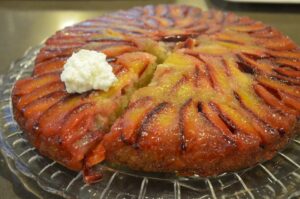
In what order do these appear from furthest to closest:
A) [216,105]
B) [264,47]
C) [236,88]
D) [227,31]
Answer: [227,31] < [264,47] < [236,88] < [216,105]

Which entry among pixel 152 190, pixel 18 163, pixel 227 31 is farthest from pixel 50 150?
pixel 227 31

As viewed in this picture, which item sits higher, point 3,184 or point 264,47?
point 264,47

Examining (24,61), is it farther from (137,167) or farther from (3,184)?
(137,167)

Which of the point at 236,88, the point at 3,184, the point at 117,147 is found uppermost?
the point at 236,88

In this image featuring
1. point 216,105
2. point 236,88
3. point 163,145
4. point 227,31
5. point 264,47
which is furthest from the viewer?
point 227,31

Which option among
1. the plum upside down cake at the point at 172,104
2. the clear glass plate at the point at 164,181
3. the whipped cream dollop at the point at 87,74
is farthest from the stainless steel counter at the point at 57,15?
the clear glass plate at the point at 164,181

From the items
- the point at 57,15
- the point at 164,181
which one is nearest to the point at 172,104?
the point at 164,181

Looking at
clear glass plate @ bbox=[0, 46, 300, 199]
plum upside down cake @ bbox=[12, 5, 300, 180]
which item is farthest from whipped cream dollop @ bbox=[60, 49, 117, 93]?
clear glass plate @ bbox=[0, 46, 300, 199]

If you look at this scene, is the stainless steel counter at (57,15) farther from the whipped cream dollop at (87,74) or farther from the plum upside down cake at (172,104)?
the whipped cream dollop at (87,74)
